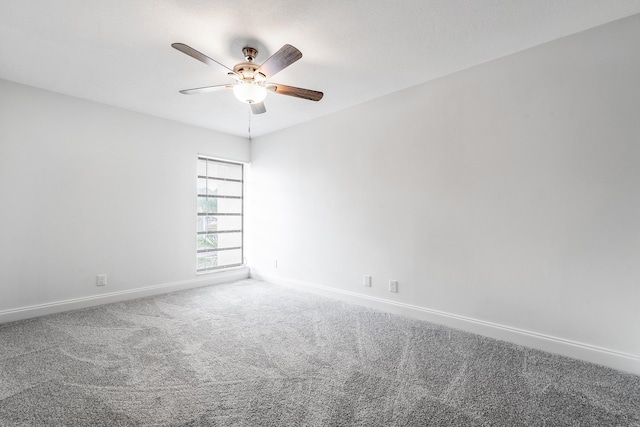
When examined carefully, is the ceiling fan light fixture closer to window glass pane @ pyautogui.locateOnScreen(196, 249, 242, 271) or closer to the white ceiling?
the white ceiling

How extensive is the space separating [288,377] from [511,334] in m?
1.94

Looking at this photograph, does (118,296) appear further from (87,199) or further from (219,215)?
(219,215)

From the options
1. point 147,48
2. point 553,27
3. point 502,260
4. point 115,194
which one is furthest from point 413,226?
point 115,194

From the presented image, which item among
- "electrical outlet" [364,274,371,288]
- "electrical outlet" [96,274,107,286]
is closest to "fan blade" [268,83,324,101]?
"electrical outlet" [364,274,371,288]

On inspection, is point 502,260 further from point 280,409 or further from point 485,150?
point 280,409

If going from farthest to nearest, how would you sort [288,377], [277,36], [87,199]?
[87,199], [277,36], [288,377]

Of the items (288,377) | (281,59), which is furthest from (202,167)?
(288,377)

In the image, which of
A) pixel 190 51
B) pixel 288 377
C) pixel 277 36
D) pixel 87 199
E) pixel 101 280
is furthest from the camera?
pixel 101 280

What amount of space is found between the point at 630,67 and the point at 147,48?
3.67m

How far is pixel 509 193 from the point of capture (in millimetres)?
2521

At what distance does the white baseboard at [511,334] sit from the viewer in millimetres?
2074

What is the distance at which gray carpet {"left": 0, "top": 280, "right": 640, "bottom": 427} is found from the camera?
1.62 metres

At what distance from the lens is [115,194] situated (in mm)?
3641

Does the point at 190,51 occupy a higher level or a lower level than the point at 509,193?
higher
